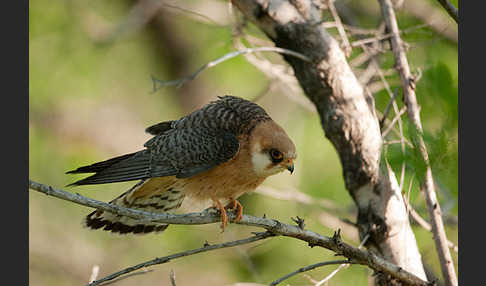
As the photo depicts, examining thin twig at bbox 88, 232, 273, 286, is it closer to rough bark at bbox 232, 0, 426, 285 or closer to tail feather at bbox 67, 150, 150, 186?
tail feather at bbox 67, 150, 150, 186

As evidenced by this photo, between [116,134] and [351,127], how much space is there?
20.3 ft

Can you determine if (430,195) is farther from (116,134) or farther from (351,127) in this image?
(116,134)

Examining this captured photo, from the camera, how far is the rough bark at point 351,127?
A: 3.19 meters

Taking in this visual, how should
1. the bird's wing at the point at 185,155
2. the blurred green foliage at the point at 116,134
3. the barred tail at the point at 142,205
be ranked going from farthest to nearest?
the blurred green foliage at the point at 116,134 → the barred tail at the point at 142,205 → the bird's wing at the point at 185,155

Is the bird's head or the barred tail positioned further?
the barred tail

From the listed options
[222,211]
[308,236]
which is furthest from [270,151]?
[308,236]

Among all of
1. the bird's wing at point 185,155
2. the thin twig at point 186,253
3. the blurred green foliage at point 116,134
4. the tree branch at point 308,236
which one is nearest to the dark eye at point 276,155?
the bird's wing at point 185,155

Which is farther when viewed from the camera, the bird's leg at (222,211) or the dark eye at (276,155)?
the dark eye at (276,155)

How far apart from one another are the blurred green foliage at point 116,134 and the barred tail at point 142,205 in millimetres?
2103

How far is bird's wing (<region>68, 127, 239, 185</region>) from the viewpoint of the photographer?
3262mm

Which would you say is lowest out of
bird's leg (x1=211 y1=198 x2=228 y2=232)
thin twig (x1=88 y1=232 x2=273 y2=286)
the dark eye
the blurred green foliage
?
thin twig (x1=88 y1=232 x2=273 y2=286)

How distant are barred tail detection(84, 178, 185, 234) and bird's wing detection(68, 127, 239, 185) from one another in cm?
22

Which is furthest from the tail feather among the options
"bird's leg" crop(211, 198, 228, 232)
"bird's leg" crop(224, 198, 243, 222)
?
"bird's leg" crop(224, 198, 243, 222)

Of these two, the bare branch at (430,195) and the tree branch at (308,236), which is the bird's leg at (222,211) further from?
the bare branch at (430,195)
